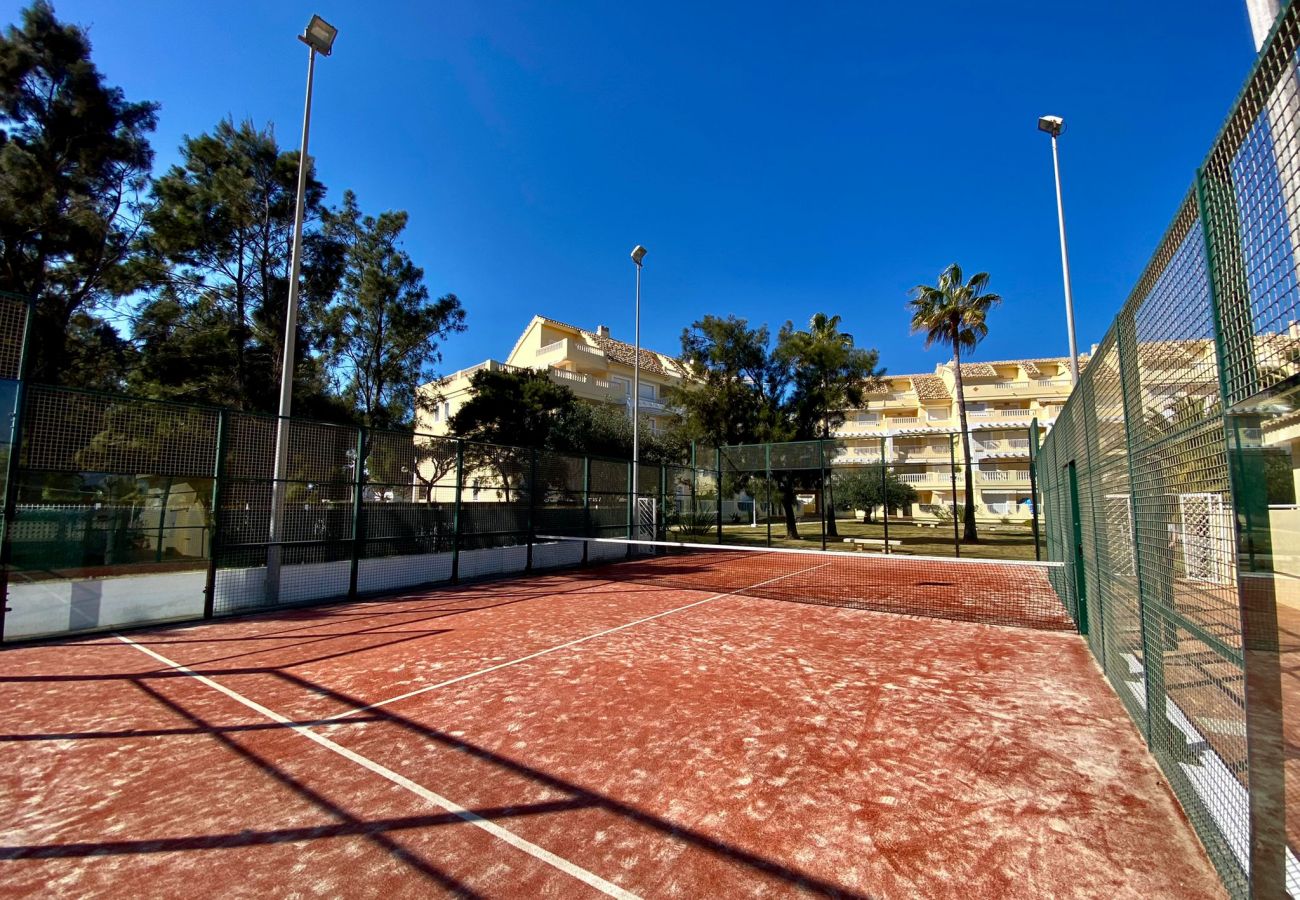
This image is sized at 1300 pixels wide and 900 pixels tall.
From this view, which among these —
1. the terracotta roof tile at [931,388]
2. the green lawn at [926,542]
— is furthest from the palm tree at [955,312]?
the terracotta roof tile at [931,388]

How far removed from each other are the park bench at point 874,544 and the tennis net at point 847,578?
7.74 feet

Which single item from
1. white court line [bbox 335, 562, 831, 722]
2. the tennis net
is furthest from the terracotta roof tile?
white court line [bbox 335, 562, 831, 722]

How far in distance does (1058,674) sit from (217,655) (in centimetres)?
898

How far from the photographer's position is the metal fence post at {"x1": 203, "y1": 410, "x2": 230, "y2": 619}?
8.55 metres

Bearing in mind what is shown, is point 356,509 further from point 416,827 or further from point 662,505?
point 662,505

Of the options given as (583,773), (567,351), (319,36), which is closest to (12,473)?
(583,773)

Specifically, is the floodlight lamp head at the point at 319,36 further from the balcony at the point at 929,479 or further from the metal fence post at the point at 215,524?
the balcony at the point at 929,479

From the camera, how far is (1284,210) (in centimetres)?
173

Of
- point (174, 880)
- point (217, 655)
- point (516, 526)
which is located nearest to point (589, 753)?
point (174, 880)

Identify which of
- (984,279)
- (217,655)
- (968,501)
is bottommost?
(217,655)

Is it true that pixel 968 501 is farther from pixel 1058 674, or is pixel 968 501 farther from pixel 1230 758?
pixel 1230 758

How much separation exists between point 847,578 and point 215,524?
468 inches

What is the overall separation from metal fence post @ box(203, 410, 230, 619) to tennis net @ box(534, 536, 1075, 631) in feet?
21.7

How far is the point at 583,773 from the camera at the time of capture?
143 inches
